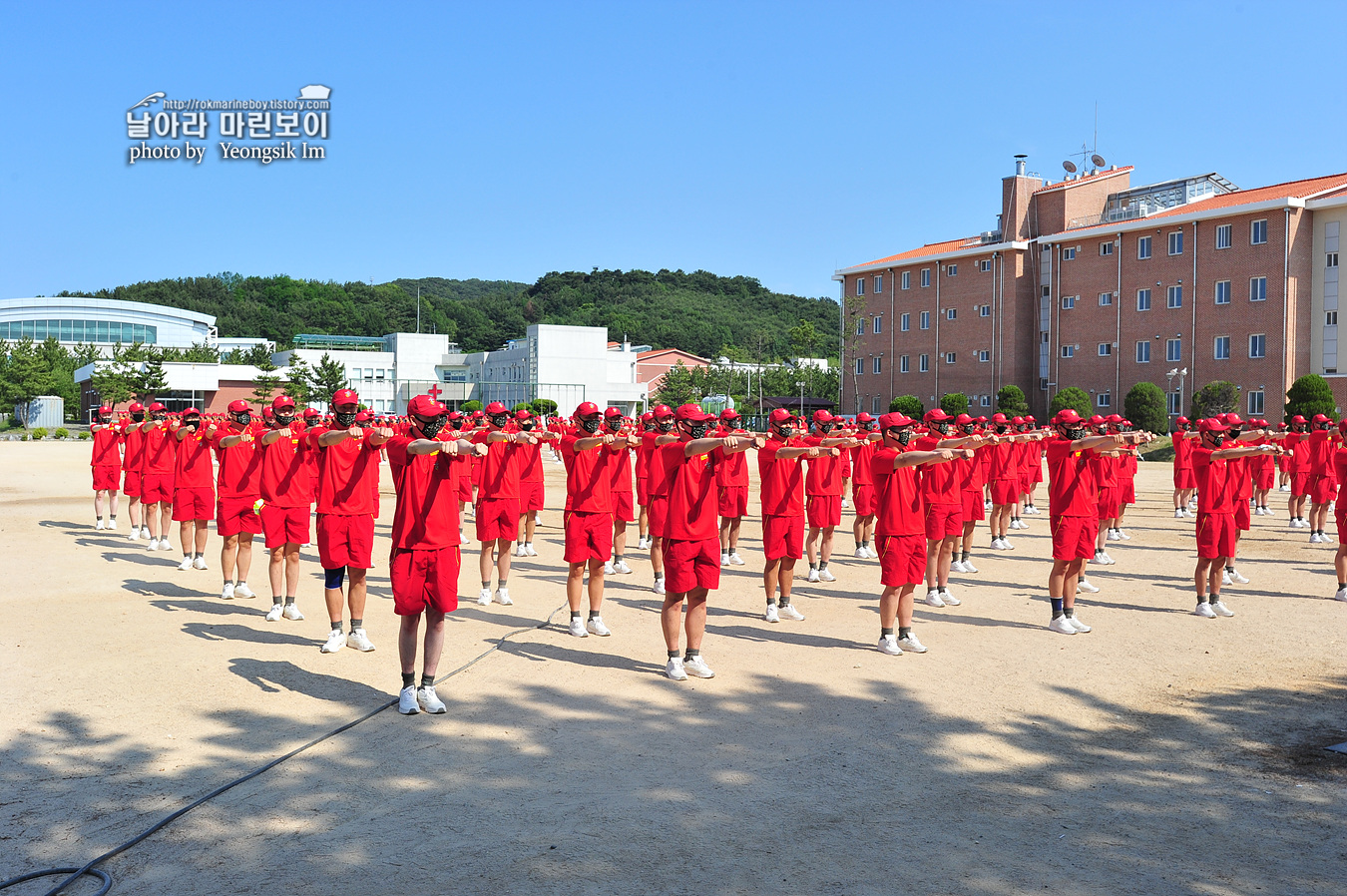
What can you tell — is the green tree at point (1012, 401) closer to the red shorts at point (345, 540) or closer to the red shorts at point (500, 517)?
the red shorts at point (500, 517)

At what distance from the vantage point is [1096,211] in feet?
182

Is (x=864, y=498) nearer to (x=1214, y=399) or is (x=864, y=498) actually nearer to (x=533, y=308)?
(x=1214, y=399)

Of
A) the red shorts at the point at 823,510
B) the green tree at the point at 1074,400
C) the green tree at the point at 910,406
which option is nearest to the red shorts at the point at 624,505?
the red shorts at the point at 823,510

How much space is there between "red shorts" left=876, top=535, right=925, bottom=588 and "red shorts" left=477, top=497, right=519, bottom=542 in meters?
4.26

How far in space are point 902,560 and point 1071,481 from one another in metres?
2.40

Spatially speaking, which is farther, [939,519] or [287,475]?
[939,519]

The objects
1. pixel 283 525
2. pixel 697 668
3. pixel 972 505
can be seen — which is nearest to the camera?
pixel 697 668

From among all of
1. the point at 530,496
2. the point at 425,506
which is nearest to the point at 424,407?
the point at 425,506

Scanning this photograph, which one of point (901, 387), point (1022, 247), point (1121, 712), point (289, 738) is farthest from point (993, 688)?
point (901, 387)

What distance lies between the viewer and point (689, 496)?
25.0 ft

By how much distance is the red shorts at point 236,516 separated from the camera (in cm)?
1039

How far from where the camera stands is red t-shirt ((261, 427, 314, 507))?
9609mm

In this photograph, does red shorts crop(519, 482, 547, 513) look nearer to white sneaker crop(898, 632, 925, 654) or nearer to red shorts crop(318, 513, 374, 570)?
red shorts crop(318, 513, 374, 570)

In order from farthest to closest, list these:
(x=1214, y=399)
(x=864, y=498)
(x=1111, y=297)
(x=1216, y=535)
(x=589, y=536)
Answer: (x=1111, y=297) → (x=1214, y=399) → (x=864, y=498) → (x=1216, y=535) → (x=589, y=536)
